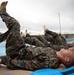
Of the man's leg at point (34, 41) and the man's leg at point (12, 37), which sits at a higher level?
the man's leg at point (12, 37)

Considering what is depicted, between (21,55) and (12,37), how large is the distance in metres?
0.22

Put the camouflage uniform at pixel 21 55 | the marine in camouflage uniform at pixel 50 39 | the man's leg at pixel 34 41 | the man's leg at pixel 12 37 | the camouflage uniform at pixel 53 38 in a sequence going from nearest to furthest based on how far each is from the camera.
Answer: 1. the camouflage uniform at pixel 21 55
2. the man's leg at pixel 12 37
3. the man's leg at pixel 34 41
4. the marine in camouflage uniform at pixel 50 39
5. the camouflage uniform at pixel 53 38

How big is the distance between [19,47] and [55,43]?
2.74ft

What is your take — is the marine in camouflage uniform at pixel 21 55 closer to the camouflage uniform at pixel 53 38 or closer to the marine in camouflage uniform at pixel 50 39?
the marine in camouflage uniform at pixel 50 39

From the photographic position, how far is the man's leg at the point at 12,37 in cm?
183

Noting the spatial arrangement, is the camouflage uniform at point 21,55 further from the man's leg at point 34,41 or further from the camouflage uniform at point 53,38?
the camouflage uniform at point 53,38

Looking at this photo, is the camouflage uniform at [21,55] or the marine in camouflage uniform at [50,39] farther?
the marine in camouflage uniform at [50,39]

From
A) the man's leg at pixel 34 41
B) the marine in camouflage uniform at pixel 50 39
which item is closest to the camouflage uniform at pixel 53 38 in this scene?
the marine in camouflage uniform at pixel 50 39

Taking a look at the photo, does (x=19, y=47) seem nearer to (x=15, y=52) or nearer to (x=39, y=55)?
(x=15, y=52)

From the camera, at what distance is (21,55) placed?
5.95 feet

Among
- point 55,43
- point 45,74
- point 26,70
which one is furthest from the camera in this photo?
point 55,43

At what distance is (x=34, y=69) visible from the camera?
1.70m

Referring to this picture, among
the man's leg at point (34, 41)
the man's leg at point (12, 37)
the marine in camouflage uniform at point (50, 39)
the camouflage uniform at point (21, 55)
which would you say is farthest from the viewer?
the marine in camouflage uniform at point (50, 39)

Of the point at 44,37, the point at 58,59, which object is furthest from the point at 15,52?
the point at 44,37
